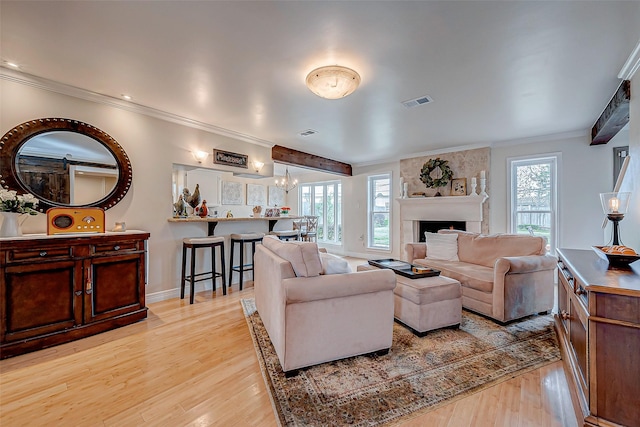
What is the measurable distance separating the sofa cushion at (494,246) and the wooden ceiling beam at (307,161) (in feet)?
10.2

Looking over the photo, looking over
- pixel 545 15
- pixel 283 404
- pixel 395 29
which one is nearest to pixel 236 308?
pixel 283 404

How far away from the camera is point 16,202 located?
7.65 ft

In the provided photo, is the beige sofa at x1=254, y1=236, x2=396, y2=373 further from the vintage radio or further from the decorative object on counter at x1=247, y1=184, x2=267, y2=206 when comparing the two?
the decorative object on counter at x1=247, y1=184, x2=267, y2=206

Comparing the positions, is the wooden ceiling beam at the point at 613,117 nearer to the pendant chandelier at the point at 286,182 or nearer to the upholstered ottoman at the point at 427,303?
the upholstered ottoman at the point at 427,303

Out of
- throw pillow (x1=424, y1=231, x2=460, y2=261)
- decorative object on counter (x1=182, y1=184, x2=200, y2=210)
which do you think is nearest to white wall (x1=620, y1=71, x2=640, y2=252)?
throw pillow (x1=424, y1=231, x2=460, y2=261)

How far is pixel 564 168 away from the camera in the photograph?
4.37 m

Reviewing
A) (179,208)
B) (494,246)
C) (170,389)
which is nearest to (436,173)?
(494,246)

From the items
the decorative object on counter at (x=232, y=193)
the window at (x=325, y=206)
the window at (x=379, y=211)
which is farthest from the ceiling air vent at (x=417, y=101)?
the window at (x=325, y=206)

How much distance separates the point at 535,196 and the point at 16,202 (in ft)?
22.5

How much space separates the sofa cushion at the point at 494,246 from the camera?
325 centimetres

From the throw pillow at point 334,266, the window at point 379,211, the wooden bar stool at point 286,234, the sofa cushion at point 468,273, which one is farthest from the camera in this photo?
the window at point 379,211

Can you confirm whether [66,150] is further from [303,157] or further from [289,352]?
[303,157]

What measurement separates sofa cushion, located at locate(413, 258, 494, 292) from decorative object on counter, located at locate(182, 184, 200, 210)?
341 centimetres

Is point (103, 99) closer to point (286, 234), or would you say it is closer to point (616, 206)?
point (286, 234)
